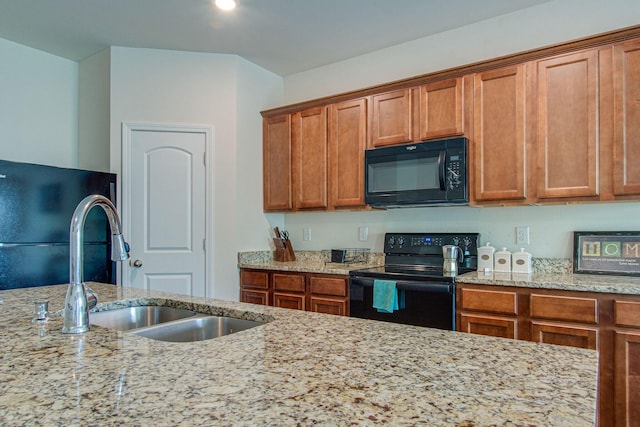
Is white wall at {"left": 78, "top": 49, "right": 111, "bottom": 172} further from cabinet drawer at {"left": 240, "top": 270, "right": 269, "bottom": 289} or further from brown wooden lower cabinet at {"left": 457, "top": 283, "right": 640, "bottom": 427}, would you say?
brown wooden lower cabinet at {"left": 457, "top": 283, "right": 640, "bottom": 427}

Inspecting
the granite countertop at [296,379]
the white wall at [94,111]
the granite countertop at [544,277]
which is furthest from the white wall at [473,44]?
the granite countertop at [296,379]

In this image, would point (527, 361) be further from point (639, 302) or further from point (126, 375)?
point (639, 302)

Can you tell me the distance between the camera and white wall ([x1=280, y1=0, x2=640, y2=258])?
2576mm

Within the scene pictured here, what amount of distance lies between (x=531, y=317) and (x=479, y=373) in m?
1.67

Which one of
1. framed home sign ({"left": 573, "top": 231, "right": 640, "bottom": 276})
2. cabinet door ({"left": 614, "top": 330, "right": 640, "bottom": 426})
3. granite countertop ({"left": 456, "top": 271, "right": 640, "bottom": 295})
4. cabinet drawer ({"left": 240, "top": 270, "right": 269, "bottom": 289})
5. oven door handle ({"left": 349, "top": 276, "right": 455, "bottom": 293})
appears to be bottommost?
cabinet door ({"left": 614, "top": 330, "right": 640, "bottom": 426})

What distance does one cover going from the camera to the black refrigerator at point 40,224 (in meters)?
2.61

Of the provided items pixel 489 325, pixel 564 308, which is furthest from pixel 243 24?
pixel 564 308

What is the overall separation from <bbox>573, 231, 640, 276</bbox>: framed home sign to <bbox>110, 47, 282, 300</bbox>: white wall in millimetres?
2531

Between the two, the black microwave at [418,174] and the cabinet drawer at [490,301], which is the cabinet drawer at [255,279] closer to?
the black microwave at [418,174]

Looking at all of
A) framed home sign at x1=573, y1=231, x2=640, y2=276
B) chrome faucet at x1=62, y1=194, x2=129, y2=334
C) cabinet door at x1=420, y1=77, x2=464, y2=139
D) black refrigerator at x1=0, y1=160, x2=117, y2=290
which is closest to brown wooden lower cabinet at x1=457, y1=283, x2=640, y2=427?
framed home sign at x1=573, y1=231, x2=640, y2=276

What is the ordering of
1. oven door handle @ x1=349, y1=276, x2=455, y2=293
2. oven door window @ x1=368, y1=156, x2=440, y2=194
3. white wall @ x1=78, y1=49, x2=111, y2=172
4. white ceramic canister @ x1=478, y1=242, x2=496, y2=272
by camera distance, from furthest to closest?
white wall @ x1=78, y1=49, x2=111, y2=172 < oven door window @ x1=368, y1=156, x2=440, y2=194 < white ceramic canister @ x1=478, y1=242, x2=496, y2=272 < oven door handle @ x1=349, y1=276, x2=455, y2=293

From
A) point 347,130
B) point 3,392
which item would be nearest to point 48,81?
point 347,130

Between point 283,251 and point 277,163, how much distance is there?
0.81 m

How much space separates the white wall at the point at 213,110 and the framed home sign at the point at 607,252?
2531mm
